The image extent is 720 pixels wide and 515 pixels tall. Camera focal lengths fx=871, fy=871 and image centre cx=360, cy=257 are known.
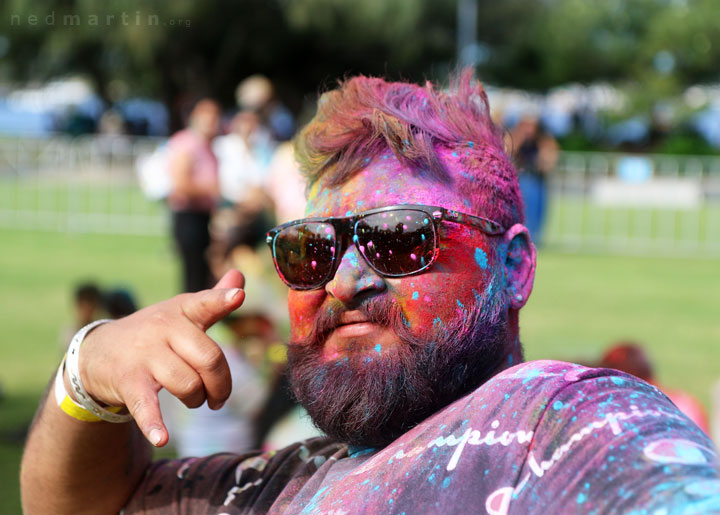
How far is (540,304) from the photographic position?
404 inches

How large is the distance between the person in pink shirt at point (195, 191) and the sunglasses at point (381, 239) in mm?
6591

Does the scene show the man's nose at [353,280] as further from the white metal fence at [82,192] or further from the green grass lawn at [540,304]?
the white metal fence at [82,192]

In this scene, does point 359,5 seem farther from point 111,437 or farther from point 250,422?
point 111,437

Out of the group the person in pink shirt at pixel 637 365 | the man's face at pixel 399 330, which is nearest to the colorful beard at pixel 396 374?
the man's face at pixel 399 330

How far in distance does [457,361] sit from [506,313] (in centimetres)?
18

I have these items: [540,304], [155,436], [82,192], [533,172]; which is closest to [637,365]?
[155,436]

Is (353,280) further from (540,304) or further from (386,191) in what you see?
(540,304)

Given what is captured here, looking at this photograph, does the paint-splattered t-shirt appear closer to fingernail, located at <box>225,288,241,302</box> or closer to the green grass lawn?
fingernail, located at <box>225,288,241,302</box>

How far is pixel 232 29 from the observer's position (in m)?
32.9

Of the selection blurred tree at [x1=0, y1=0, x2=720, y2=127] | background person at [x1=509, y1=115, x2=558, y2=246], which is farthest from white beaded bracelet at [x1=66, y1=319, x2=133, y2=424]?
blurred tree at [x1=0, y1=0, x2=720, y2=127]

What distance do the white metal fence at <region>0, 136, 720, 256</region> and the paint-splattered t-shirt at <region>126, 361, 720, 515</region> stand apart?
1409cm

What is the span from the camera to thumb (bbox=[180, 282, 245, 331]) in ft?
5.57

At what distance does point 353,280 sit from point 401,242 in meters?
0.12

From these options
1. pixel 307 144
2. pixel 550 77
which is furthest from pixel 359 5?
pixel 307 144
